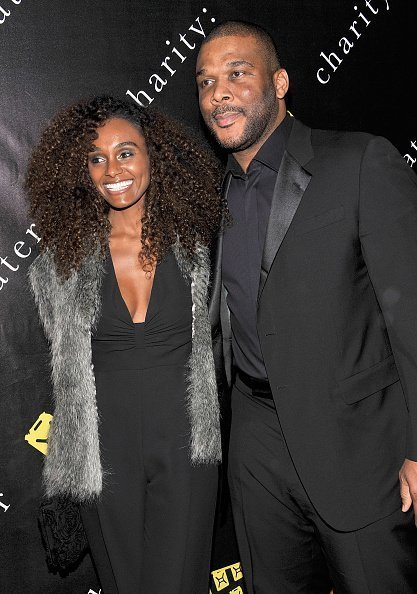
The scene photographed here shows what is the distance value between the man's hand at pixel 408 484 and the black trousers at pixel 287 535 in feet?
0.50

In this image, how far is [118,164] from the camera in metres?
2.46

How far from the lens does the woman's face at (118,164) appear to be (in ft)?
8.06

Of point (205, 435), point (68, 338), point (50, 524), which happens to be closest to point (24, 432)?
point (50, 524)

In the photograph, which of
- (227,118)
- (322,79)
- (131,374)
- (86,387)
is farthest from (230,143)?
(322,79)

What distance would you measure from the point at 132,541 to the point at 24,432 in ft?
2.70

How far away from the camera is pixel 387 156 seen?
6.52 feet

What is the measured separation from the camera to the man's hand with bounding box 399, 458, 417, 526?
193 cm

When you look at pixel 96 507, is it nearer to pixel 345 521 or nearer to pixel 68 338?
pixel 68 338

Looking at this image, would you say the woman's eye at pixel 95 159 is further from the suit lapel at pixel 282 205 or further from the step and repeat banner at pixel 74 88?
the suit lapel at pixel 282 205

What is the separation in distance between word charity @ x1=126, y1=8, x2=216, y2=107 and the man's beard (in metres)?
0.82

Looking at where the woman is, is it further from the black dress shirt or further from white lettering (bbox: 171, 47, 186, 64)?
white lettering (bbox: 171, 47, 186, 64)

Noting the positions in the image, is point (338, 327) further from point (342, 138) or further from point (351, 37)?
point (351, 37)

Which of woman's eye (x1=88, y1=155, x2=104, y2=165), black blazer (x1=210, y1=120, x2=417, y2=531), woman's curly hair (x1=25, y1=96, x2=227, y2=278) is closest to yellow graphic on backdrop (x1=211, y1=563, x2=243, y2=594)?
black blazer (x1=210, y1=120, x2=417, y2=531)

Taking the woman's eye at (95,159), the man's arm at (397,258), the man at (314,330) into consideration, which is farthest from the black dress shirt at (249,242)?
the woman's eye at (95,159)
